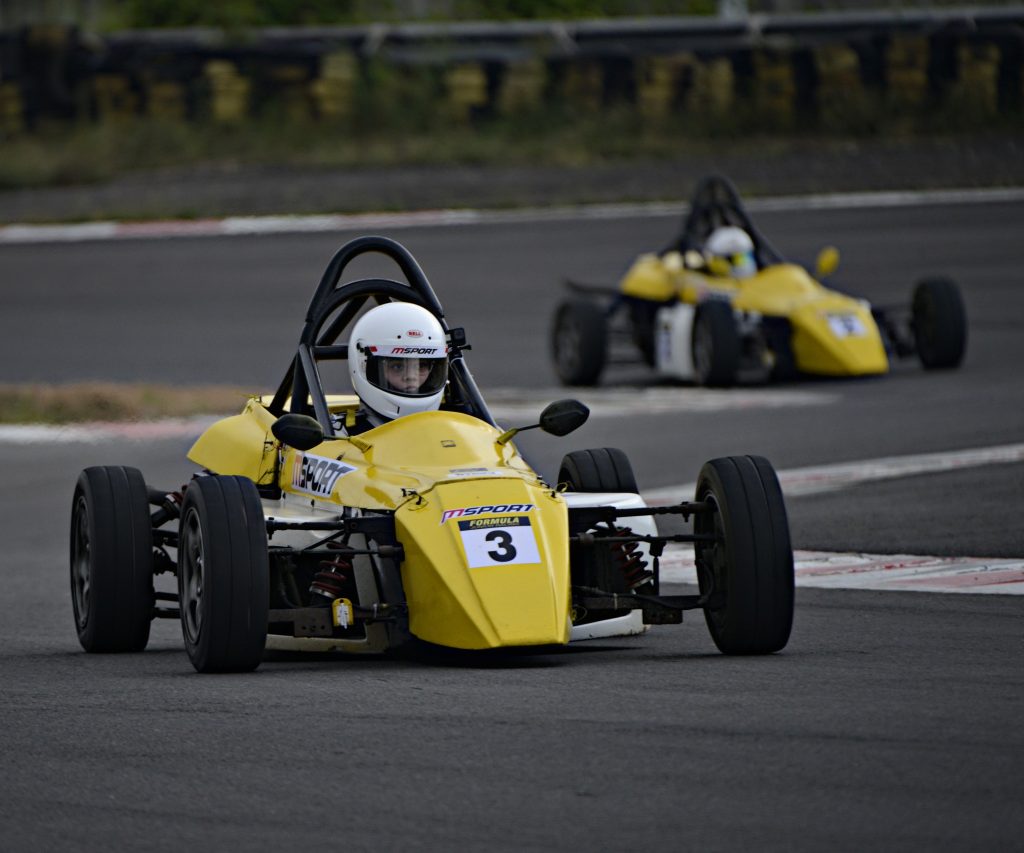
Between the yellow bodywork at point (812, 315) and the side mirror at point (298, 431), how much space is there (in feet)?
36.9

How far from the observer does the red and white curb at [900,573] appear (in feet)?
32.0

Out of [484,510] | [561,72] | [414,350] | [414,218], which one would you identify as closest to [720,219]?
[414,218]

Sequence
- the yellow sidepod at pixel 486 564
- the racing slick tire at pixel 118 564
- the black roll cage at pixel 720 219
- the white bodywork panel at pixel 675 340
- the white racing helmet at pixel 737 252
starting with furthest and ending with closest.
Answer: the white racing helmet at pixel 737 252
the black roll cage at pixel 720 219
the white bodywork panel at pixel 675 340
the racing slick tire at pixel 118 564
the yellow sidepod at pixel 486 564

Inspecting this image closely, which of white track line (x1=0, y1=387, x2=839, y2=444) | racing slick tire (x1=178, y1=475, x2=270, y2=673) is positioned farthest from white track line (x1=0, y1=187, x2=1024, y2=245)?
racing slick tire (x1=178, y1=475, x2=270, y2=673)

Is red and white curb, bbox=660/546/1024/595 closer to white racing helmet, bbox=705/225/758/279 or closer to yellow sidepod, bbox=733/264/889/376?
yellow sidepod, bbox=733/264/889/376

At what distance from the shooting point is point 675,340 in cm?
1945

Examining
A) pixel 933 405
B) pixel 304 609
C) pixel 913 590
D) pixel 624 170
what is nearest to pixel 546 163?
pixel 624 170

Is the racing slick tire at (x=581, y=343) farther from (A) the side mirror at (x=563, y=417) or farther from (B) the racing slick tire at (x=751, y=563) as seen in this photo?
(B) the racing slick tire at (x=751, y=563)

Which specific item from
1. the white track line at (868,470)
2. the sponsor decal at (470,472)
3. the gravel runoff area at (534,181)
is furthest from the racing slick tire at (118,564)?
the gravel runoff area at (534,181)

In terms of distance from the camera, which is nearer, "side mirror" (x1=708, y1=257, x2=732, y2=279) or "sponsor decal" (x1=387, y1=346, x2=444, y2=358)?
"sponsor decal" (x1=387, y1=346, x2=444, y2=358)

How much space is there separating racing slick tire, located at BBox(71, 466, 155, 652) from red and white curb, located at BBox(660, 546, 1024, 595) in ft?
10.3

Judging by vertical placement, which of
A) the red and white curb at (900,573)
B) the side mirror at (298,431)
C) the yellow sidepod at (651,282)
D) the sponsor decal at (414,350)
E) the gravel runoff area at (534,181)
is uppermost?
the gravel runoff area at (534,181)

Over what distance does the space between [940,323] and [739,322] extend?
186cm

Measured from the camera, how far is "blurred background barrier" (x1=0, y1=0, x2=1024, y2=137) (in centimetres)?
3281
